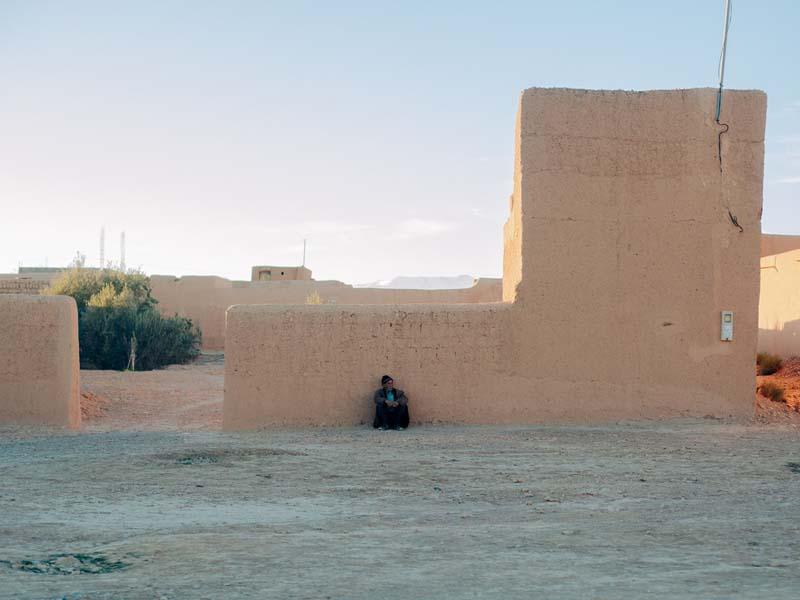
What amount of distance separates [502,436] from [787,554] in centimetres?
529

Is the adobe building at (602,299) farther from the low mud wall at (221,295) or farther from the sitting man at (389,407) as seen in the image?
the low mud wall at (221,295)

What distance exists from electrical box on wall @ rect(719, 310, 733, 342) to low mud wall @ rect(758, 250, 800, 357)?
6.36 m

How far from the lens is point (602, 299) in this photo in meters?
11.0

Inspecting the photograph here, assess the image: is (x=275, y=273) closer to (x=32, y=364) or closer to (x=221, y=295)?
(x=221, y=295)

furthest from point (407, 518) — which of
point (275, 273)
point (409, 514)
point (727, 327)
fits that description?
point (275, 273)

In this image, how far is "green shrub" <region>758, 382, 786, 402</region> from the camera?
11.9 m

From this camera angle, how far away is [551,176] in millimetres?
10977

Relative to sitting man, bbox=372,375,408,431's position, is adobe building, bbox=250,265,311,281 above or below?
above

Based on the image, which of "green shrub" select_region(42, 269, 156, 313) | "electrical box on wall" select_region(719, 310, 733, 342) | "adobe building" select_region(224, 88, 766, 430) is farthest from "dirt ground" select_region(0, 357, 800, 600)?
"green shrub" select_region(42, 269, 156, 313)

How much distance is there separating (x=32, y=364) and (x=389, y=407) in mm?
4739

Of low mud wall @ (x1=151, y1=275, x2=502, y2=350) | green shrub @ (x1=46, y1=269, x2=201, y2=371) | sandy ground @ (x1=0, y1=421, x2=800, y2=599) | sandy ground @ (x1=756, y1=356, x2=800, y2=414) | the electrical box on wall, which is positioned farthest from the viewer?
low mud wall @ (x1=151, y1=275, x2=502, y2=350)

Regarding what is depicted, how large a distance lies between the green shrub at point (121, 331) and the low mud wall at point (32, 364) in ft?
31.2

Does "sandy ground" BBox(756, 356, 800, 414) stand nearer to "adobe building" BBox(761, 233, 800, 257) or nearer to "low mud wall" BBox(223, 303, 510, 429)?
"low mud wall" BBox(223, 303, 510, 429)

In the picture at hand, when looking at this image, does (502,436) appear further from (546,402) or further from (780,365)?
(780,365)
